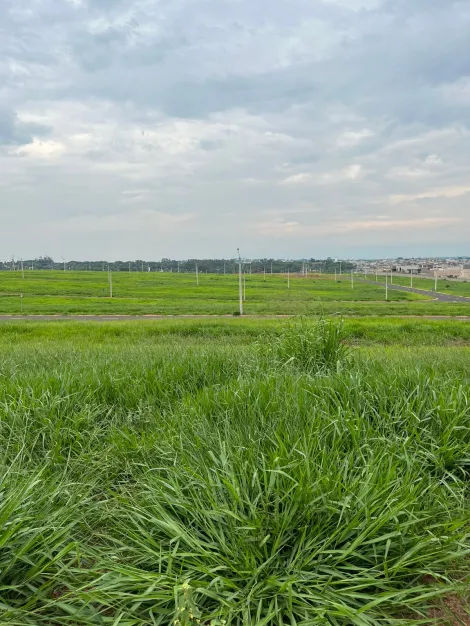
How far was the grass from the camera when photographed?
6.47 feet

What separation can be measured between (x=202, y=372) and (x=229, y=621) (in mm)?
3116

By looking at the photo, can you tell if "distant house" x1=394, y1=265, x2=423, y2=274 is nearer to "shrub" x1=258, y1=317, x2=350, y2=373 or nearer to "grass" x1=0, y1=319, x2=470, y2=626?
"shrub" x1=258, y1=317, x2=350, y2=373

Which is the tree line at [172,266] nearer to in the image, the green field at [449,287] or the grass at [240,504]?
the green field at [449,287]

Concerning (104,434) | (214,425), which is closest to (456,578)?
(214,425)

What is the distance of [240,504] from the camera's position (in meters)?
2.31

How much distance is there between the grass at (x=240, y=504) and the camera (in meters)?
1.97

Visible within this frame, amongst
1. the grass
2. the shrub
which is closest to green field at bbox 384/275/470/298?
the shrub

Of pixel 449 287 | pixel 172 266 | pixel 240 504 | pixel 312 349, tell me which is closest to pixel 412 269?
pixel 449 287

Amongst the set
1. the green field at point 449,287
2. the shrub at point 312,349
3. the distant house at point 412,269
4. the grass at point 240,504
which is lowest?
the green field at point 449,287

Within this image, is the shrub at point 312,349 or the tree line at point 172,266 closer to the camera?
the shrub at point 312,349

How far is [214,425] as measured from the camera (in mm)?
3316

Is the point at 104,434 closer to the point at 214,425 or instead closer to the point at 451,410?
the point at 214,425

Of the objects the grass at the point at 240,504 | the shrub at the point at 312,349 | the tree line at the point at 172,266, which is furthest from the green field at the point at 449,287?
the grass at the point at 240,504

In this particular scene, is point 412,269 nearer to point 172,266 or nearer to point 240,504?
point 172,266
